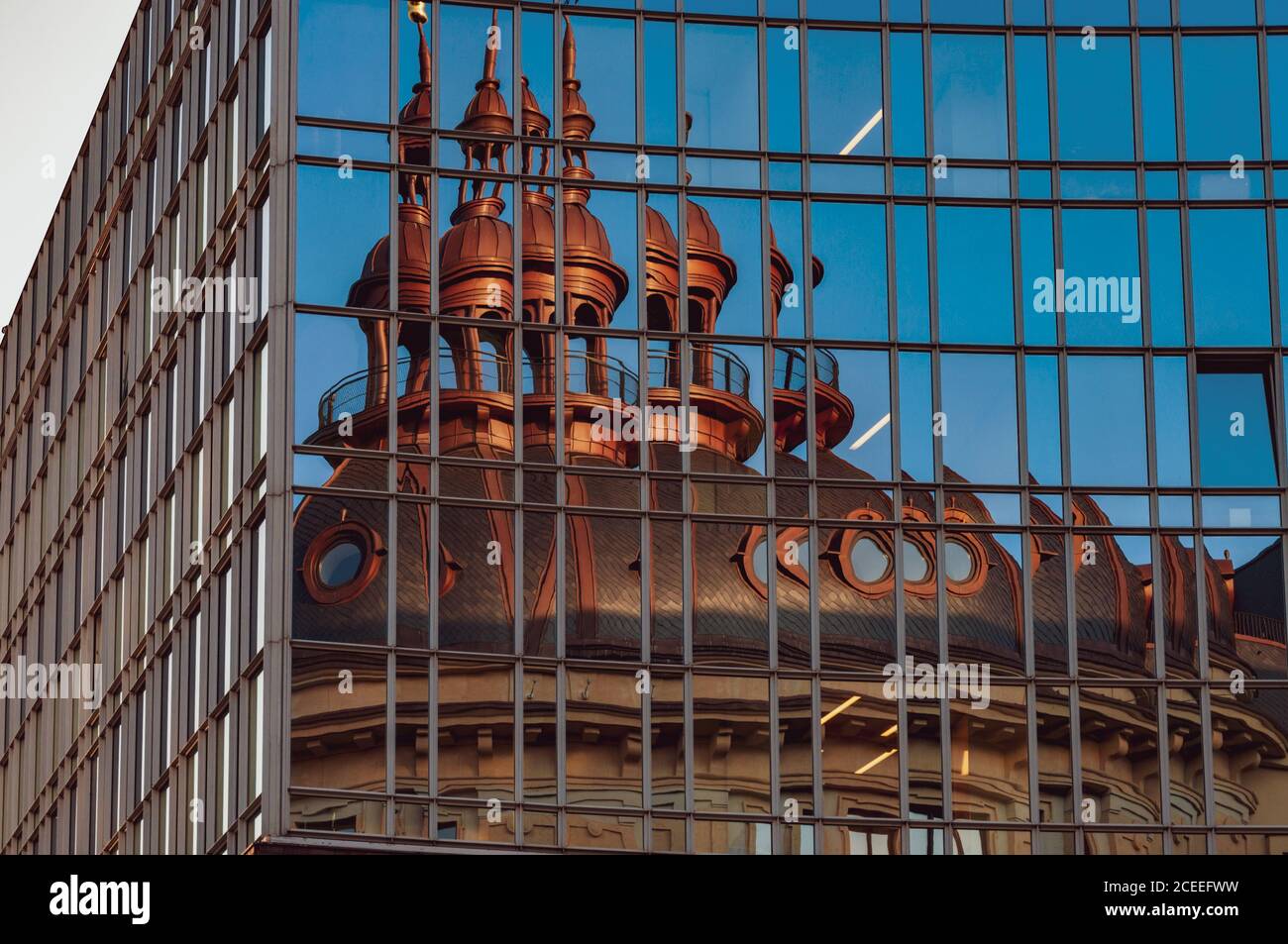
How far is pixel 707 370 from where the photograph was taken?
173 feet

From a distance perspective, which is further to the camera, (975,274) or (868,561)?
(975,274)

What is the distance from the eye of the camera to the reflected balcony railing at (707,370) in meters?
52.4

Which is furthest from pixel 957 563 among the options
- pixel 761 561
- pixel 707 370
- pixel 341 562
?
pixel 341 562

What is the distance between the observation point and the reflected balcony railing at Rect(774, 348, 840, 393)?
52.7m

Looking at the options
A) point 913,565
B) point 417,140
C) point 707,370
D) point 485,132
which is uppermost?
point 485,132

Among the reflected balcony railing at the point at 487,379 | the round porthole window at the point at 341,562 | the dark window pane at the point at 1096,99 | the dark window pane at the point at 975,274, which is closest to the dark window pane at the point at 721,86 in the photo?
the dark window pane at the point at 975,274

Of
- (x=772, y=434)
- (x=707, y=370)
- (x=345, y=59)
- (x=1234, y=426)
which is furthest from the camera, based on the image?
(x=1234, y=426)

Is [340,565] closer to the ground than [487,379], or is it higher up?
closer to the ground

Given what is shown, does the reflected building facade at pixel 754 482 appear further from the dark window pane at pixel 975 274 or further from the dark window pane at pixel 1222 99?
the dark window pane at pixel 1222 99

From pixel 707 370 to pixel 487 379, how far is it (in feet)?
12.3

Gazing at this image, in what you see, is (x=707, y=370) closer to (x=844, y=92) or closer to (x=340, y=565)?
(x=844, y=92)

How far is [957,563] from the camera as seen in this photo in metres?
52.6

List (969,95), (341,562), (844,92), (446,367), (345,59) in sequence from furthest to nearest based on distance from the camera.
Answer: (969,95) → (844,92) → (345,59) → (446,367) → (341,562)
